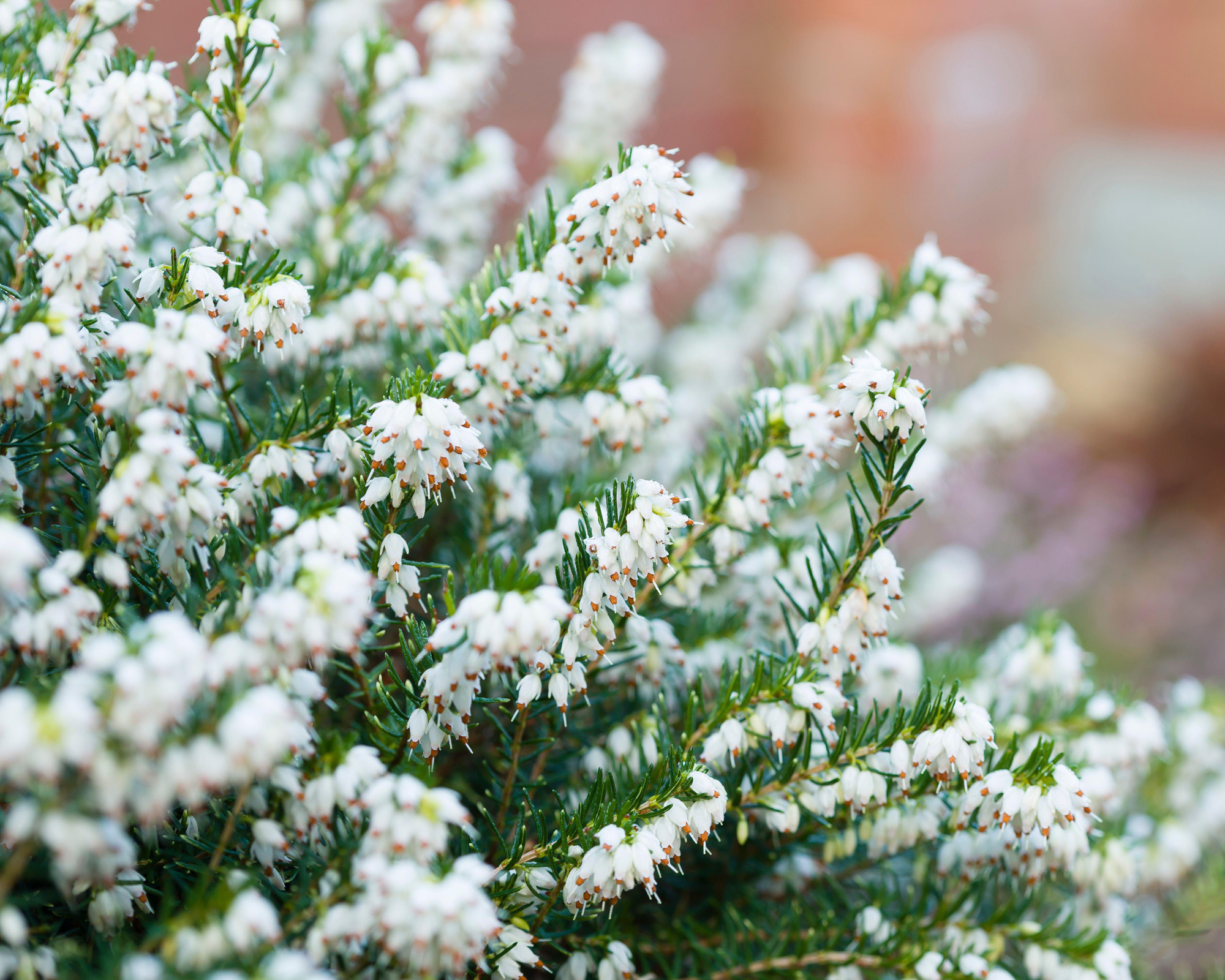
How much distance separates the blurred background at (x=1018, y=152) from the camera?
6.19 metres

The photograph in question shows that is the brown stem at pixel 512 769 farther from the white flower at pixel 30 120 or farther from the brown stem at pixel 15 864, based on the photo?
the white flower at pixel 30 120

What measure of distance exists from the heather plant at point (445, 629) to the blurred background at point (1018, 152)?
371 centimetres

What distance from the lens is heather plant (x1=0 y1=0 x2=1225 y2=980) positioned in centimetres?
111

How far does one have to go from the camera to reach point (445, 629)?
128 centimetres

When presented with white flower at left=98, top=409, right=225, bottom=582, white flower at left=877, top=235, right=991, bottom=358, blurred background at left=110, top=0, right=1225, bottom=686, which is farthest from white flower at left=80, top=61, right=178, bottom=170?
blurred background at left=110, top=0, right=1225, bottom=686

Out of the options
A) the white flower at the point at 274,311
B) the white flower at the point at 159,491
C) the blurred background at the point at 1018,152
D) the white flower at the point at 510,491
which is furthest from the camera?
the blurred background at the point at 1018,152

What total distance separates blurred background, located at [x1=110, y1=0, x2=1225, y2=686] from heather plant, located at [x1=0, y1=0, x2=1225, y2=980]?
3711mm

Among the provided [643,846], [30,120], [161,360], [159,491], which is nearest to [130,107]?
[30,120]

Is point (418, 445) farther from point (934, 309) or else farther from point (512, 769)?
point (934, 309)

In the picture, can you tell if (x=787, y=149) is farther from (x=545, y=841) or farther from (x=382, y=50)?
(x=545, y=841)

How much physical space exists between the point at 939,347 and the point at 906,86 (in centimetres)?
738

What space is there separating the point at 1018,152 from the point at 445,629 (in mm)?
8759

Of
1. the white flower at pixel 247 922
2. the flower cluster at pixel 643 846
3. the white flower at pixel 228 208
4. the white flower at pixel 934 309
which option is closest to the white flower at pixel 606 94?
the white flower at pixel 934 309

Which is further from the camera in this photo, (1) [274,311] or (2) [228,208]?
(2) [228,208]
